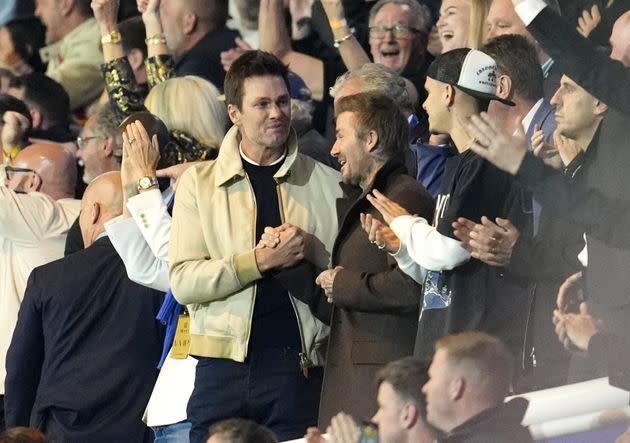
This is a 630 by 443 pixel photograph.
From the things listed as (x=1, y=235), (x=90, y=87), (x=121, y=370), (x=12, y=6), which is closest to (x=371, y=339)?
(x=121, y=370)

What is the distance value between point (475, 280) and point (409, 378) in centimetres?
78

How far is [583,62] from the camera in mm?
4242

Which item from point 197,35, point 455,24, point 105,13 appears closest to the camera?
point 455,24

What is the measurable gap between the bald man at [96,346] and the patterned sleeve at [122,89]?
0.72 meters

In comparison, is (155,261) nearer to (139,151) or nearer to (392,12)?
(139,151)

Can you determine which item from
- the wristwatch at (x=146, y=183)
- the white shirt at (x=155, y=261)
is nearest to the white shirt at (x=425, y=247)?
the white shirt at (x=155, y=261)

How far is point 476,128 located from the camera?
4203 millimetres

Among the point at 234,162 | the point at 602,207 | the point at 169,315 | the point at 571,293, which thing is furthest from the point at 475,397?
the point at 169,315

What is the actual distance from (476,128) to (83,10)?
532 centimetres

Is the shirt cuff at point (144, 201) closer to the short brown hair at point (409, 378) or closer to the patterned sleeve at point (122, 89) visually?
the patterned sleeve at point (122, 89)

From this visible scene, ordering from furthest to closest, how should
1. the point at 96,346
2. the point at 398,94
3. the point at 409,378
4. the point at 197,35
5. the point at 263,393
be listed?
the point at 197,35
the point at 96,346
the point at 398,94
the point at 263,393
the point at 409,378

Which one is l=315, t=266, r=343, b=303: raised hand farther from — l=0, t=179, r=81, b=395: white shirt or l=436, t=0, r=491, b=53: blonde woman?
l=0, t=179, r=81, b=395: white shirt

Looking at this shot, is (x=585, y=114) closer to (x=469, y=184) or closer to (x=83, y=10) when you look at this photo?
(x=469, y=184)

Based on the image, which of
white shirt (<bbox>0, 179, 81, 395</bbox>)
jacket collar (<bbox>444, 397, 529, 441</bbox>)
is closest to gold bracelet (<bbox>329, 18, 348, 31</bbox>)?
white shirt (<bbox>0, 179, 81, 395</bbox>)
